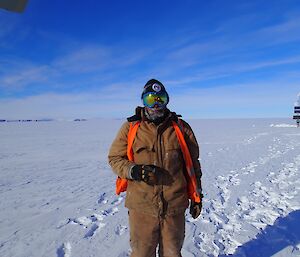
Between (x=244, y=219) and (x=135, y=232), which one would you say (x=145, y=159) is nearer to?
(x=135, y=232)

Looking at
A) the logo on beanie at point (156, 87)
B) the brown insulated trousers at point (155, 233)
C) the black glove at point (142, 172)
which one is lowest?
the brown insulated trousers at point (155, 233)

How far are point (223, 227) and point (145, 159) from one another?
Result: 277 cm

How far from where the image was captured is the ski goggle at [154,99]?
2621mm

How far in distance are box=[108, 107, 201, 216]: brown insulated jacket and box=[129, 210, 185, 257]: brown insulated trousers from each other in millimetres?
75

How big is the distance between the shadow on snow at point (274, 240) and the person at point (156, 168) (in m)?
1.64

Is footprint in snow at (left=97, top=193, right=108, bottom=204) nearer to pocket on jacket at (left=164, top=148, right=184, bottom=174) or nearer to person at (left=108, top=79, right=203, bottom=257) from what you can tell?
person at (left=108, top=79, right=203, bottom=257)

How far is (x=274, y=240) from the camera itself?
427 centimetres

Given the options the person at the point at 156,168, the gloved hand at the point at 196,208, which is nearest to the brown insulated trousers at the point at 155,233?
the person at the point at 156,168

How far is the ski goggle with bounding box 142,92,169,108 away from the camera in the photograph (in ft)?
8.60

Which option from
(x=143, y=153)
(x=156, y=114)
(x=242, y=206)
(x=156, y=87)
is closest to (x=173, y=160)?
(x=143, y=153)

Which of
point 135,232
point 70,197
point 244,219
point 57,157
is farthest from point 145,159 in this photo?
point 57,157

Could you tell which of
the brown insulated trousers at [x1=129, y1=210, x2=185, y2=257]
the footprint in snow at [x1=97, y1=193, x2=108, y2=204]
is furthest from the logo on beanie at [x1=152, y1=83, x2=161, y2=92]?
the footprint in snow at [x1=97, y1=193, x2=108, y2=204]

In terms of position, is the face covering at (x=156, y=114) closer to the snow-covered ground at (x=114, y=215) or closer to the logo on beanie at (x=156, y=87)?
the logo on beanie at (x=156, y=87)

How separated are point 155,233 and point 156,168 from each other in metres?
0.60
